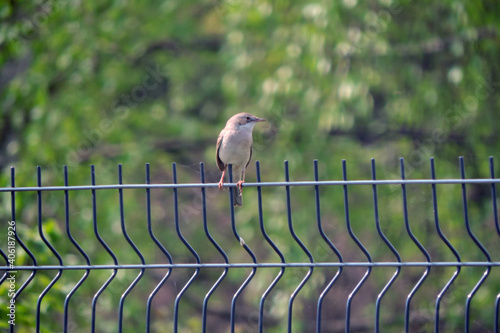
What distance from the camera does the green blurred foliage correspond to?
837cm

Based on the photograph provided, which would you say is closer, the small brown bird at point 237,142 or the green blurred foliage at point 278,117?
the small brown bird at point 237,142

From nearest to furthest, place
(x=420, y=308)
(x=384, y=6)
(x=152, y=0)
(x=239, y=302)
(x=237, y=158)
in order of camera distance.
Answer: (x=237, y=158)
(x=384, y=6)
(x=420, y=308)
(x=152, y=0)
(x=239, y=302)

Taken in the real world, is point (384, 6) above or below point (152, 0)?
below

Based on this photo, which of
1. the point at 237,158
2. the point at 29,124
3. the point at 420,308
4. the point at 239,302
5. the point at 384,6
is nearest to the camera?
the point at 237,158

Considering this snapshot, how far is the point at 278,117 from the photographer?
912cm

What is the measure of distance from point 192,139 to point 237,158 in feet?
14.9

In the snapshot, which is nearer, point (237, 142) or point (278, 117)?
point (237, 142)

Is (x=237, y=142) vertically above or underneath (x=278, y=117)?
underneath

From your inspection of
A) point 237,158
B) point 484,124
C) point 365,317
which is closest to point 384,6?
point 484,124

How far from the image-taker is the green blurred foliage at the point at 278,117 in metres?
8.37

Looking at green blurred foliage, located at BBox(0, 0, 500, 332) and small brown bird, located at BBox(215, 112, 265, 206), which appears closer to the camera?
small brown bird, located at BBox(215, 112, 265, 206)

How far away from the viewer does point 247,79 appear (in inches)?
375

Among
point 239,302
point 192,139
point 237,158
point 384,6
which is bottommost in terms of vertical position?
point 239,302

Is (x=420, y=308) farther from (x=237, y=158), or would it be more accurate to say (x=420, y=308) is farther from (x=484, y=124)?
(x=237, y=158)
